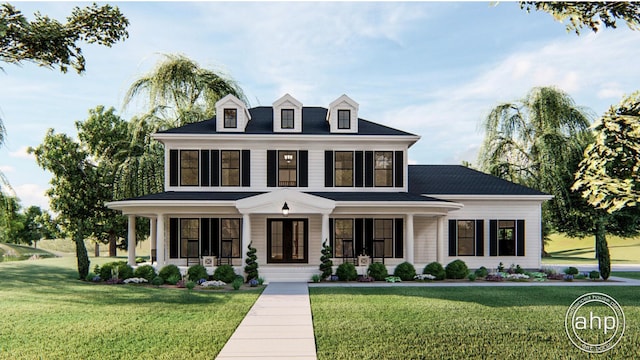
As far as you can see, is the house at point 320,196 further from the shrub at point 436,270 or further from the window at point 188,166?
the shrub at point 436,270

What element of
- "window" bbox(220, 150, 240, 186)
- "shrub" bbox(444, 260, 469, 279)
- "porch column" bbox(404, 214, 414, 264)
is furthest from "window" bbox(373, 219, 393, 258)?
"window" bbox(220, 150, 240, 186)

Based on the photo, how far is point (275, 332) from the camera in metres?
10.1

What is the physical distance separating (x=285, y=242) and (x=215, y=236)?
309 cm

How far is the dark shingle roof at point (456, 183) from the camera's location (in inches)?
906

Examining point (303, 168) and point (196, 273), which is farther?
point (303, 168)

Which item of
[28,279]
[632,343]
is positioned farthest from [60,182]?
[632,343]

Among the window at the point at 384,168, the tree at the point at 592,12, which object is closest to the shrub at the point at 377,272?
the window at the point at 384,168

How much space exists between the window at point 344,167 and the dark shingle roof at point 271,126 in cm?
114

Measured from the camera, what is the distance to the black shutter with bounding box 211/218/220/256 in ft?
71.1

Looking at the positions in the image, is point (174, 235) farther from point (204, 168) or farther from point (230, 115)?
point (230, 115)

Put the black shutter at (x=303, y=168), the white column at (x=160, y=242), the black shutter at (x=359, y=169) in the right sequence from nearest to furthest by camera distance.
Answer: the white column at (x=160, y=242) < the black shutter at (x=303, y=168) < the black shutter at (x=359, y=169)

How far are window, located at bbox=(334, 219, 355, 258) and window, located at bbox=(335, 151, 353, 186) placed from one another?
1807 mm

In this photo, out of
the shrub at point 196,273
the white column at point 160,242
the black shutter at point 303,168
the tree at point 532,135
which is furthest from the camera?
the tree at point 532,135

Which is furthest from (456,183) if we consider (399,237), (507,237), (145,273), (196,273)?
(145,273)
